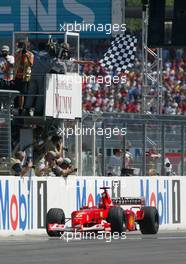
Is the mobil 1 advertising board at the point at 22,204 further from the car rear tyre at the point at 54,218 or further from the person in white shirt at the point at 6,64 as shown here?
the person in white shirt at the point at 6,64

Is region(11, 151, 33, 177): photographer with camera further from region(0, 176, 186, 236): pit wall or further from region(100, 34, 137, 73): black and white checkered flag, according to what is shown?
region(100, 34, 137, 73): black and white checkered flag

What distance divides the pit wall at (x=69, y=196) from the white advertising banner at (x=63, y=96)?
156 centimetres

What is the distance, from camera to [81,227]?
2225 centimetres

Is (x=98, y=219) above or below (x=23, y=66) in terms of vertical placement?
below

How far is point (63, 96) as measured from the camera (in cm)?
2702

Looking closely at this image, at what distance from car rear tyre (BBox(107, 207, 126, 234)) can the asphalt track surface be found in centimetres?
24

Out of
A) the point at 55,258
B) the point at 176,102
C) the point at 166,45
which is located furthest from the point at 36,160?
the point at 176,102

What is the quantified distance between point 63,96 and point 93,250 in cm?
939

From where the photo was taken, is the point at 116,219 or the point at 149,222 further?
the point at 149,222

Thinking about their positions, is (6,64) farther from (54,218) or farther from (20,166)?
(54,218)

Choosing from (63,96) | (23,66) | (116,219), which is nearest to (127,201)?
(116,219)

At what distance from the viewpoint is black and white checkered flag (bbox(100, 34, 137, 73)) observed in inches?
1212

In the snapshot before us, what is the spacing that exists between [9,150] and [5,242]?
3.41 m

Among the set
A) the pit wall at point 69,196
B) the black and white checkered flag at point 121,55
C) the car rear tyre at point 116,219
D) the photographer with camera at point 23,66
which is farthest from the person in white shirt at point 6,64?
the black and white checkered flag at point 121,55
